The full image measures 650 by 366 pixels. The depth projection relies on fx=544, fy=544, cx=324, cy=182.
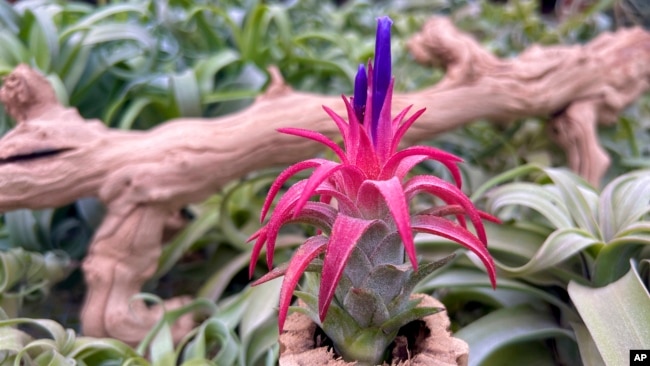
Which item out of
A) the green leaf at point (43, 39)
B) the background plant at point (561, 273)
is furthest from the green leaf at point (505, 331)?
the green leaf at point (43, 39)

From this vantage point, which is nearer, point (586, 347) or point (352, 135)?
point (352, 135)

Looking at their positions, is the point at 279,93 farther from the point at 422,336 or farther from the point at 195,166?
the point at 422,336

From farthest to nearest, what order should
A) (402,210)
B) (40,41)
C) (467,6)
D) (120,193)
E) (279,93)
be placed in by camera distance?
(467,6) → (40,41) → (279,93) → (120,193) → (402,210)

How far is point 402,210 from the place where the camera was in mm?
421

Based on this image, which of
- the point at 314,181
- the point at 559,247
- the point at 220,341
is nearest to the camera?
the point at 314,181

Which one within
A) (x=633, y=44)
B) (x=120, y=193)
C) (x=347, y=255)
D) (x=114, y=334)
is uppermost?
A: (x=633, y=44)

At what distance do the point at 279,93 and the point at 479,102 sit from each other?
429 mm

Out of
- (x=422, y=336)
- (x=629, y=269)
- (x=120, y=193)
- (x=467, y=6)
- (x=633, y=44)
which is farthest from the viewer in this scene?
(x=467, y=6)

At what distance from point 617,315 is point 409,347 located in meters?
0.25

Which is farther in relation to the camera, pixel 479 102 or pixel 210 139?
pixel 479 102

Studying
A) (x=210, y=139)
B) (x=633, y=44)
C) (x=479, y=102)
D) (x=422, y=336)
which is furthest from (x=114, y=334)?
(x=633, y=44)

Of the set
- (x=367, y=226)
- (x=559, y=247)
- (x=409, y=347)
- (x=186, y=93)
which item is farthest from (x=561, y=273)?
(x=186, y=93)

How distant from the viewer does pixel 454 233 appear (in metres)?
0.48

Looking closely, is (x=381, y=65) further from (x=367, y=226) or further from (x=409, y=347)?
(x=409, y=347)
